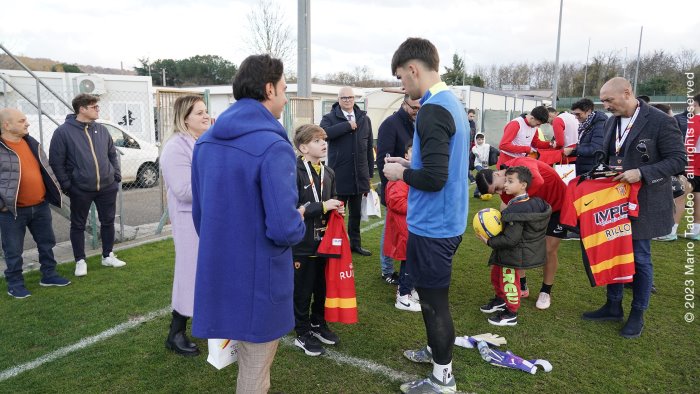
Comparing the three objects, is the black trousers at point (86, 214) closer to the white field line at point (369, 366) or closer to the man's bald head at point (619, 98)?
the white field line at point (369, 366)

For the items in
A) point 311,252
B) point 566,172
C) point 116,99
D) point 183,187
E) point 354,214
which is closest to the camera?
point 183,187

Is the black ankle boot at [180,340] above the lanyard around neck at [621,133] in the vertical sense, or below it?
below

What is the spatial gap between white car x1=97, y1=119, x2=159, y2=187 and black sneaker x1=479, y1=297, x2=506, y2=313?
9566 millimetres

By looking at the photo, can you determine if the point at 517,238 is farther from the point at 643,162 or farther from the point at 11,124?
the point at 11,124

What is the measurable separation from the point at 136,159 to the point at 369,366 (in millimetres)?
10096

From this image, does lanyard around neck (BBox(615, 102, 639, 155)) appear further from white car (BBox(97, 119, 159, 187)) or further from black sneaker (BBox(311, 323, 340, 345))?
white car (BBox(97, 119, 159, 187))

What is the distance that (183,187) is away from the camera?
3.19m

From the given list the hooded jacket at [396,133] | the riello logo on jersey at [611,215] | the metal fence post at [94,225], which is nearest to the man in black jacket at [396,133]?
the hooded jacket at [396,133]

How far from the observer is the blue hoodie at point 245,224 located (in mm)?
1954

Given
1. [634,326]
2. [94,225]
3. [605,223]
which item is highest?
[605,223]

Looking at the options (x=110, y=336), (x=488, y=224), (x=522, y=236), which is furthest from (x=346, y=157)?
(x=110, y=336)

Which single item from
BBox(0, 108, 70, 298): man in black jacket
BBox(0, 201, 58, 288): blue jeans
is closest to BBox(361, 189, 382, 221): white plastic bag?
BBox(0, 108, 70, 298): man in black jacket

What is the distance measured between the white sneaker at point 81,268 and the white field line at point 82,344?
5.19 feet

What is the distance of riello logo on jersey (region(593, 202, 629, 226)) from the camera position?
3.79 metres
